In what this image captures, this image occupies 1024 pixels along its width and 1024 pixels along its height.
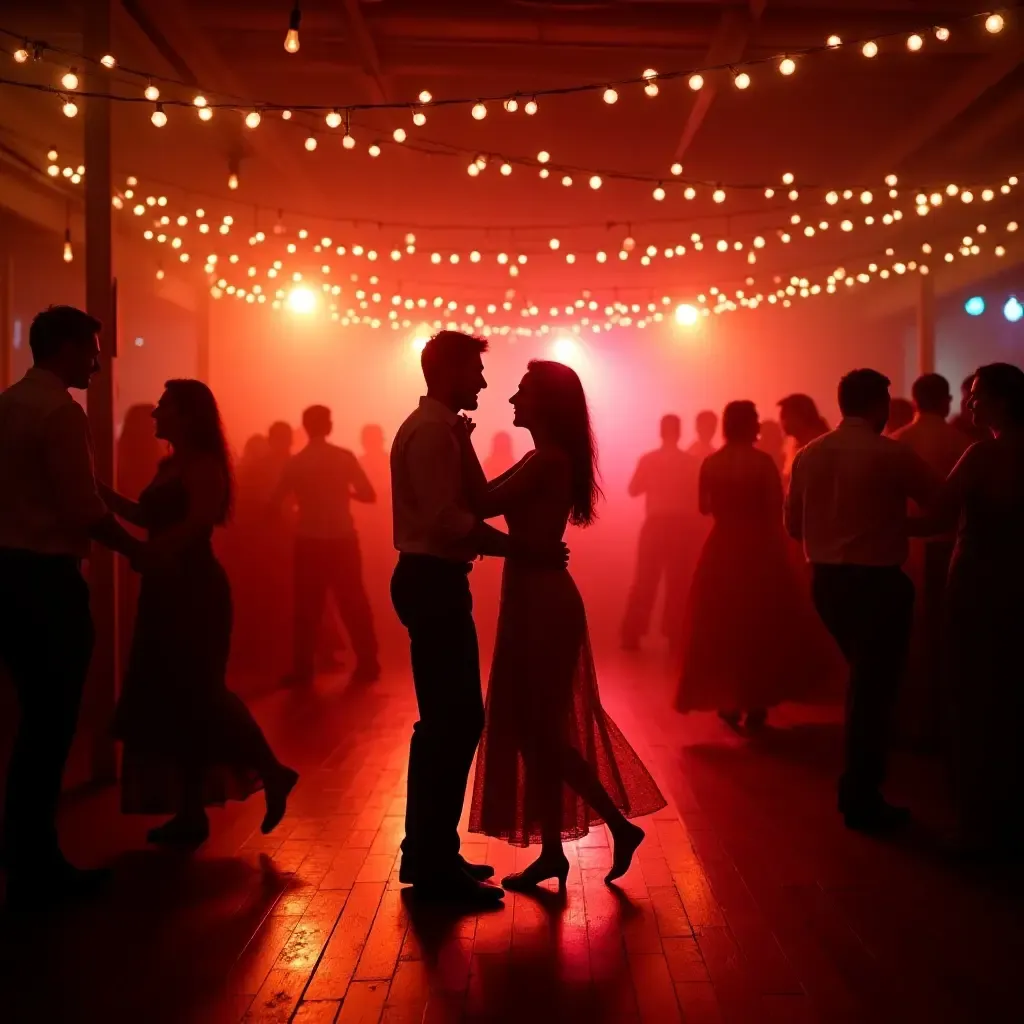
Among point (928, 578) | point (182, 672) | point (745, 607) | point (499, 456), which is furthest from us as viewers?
point (499, 456)

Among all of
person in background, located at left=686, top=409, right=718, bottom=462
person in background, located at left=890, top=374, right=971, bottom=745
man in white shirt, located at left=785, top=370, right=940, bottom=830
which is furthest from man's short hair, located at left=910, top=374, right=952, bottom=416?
person in background, located at left=686, top=409, right=718, bottom=462

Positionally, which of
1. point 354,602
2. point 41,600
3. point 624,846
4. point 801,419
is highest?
point 801,419

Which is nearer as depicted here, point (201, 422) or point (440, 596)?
point (440, 596)

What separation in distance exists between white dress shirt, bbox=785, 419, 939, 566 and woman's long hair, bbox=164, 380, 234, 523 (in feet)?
6.75

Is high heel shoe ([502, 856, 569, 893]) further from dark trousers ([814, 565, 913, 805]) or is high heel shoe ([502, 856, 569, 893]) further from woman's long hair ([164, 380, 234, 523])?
woman's long hair ([164, 380, 234, 523])

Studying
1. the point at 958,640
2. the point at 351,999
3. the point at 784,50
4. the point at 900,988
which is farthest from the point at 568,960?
the point at 784,50

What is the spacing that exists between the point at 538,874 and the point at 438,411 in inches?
54.1

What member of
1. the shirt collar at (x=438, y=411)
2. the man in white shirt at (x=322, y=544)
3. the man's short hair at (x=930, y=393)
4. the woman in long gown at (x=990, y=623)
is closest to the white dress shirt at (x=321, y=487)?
the man in white shirt at (x=322, y=544)

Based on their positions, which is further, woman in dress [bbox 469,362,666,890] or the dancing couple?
woman in dress [bbox 469,362,666,890]

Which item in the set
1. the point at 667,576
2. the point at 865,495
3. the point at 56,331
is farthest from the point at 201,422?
the point at 667,576

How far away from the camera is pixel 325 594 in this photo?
711cm

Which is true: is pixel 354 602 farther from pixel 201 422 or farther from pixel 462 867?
pixel 462 867

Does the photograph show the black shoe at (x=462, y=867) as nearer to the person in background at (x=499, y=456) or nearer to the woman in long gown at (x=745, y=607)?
the woman in long gown at (x=745, y=607)

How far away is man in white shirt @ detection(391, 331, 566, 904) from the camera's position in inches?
118
